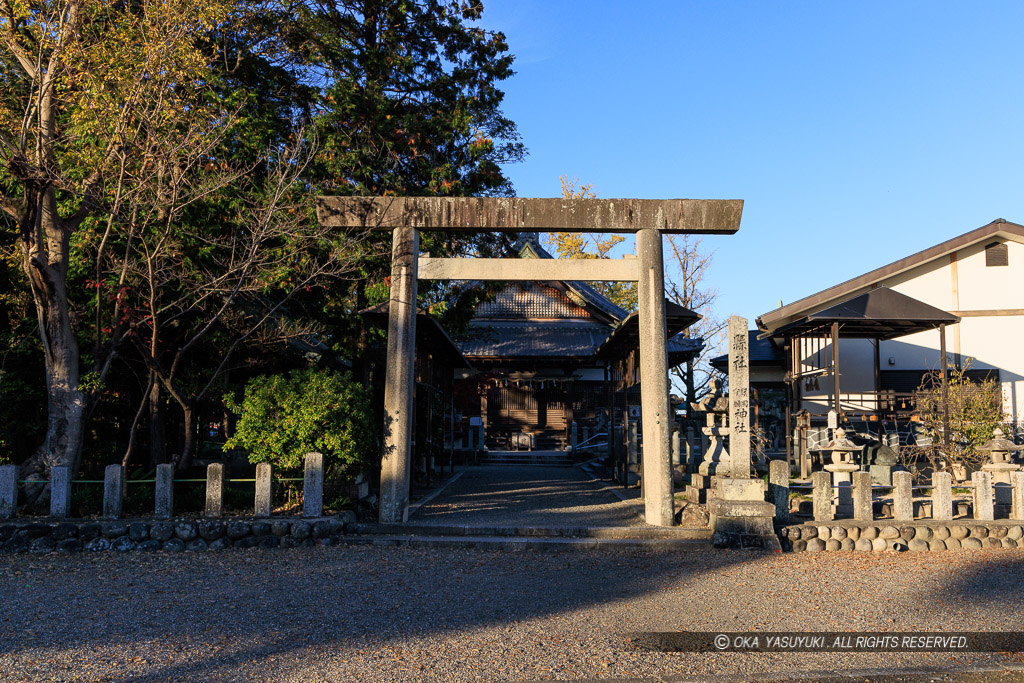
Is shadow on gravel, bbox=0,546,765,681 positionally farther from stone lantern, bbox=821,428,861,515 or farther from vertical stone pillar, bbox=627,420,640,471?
vertical stone pillar, bbox=627,420,640,471

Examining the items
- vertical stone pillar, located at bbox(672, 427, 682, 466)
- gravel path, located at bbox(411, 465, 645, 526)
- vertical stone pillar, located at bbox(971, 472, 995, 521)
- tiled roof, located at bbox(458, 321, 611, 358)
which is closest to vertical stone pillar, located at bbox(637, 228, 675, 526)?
gravel path, located at bbox(411, 465, 645, 526)

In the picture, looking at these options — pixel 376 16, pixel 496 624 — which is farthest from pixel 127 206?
pixel 496 624

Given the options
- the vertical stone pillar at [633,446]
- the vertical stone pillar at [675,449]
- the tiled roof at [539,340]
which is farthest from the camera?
the tiled roof at [539,340]

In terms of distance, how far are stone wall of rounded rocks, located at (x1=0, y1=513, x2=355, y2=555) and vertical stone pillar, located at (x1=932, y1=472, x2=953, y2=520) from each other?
764 cm

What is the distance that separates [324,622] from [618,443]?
12.0 m

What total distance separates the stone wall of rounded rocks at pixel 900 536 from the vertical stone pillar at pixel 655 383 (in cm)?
152

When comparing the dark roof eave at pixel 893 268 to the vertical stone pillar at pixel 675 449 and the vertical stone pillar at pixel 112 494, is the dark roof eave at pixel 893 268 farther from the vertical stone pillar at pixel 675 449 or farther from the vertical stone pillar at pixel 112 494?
the vertical stone pillar at pixel 112 494

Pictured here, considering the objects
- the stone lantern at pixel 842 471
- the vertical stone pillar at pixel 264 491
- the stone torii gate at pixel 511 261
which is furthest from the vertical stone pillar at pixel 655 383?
the vertical stone pillar at pixel 264 491

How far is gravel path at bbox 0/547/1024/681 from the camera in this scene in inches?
197

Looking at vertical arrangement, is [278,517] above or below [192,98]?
below

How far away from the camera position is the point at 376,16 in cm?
1376

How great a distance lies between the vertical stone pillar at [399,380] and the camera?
9953 millimetres

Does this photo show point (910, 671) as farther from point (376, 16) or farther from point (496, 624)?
point (376, 16)

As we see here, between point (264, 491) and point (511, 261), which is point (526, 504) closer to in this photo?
point (511, 261)
